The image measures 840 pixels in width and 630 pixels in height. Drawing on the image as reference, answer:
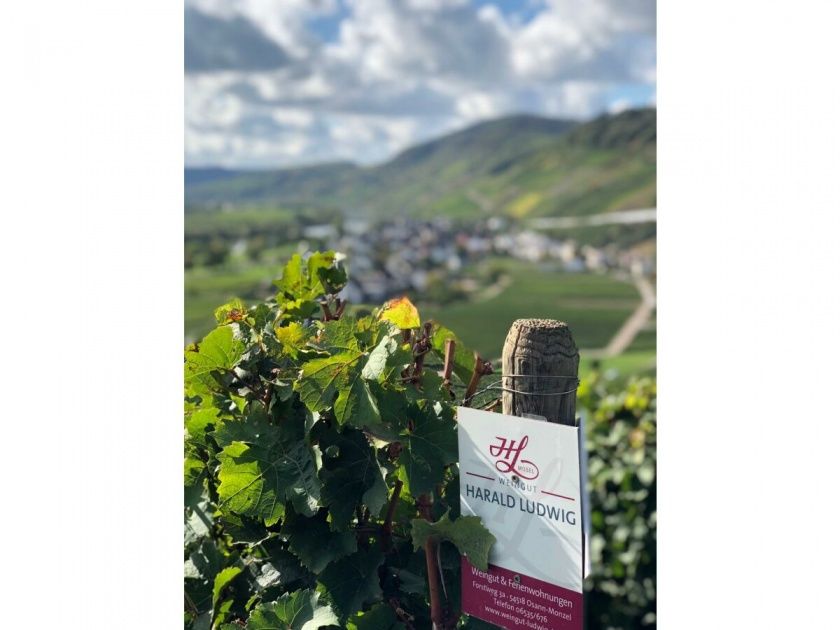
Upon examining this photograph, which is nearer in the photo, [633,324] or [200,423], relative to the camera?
[200,423]

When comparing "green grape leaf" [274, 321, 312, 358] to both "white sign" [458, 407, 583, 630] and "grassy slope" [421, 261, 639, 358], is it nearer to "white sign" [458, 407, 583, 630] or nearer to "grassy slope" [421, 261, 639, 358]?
"white sign" [458, 407, 583, 630]

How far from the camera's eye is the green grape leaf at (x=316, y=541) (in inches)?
50.3

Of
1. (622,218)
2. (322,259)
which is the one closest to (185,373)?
(322,259)

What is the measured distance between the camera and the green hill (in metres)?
16.9

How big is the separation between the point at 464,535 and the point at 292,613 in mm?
330

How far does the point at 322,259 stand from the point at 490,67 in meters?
15.8

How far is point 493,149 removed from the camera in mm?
17844

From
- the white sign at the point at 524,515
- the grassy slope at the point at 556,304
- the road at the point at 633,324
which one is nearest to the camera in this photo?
the white sign at the point at 524,515

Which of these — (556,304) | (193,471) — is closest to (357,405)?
(193,471)

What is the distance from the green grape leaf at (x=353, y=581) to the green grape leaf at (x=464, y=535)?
0.42ft

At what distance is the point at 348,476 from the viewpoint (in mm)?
1266

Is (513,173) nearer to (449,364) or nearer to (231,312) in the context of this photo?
(231,312)

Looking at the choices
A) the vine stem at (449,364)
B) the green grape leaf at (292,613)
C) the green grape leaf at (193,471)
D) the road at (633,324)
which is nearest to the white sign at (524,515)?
the vine stem at (449,364)

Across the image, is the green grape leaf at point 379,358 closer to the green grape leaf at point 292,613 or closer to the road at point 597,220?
the green grape leaf at point 292,613
